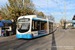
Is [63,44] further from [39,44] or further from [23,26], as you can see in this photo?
[23,26]

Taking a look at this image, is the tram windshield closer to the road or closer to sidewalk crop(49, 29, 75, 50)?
the road

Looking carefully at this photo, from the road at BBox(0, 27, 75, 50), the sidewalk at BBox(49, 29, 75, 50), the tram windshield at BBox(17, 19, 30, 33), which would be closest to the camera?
the sidewalk at BBox(49, 29, 75, 50)

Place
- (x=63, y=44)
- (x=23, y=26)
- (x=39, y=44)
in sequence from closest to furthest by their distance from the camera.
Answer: (x=63, y=44), (x=39, y=44), (x=23, y=26)

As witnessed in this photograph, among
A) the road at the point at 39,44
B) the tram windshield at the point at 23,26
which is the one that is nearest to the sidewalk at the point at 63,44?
the road at the point at 39,44

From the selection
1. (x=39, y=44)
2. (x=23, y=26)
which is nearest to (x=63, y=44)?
(x=39, y=44)

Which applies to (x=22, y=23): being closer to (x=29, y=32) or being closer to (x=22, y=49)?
(x=29, y=32)

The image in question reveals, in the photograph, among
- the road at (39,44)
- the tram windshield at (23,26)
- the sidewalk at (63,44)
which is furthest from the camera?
the tram windshield at (23,26)

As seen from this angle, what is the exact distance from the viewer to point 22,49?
646 centimetres

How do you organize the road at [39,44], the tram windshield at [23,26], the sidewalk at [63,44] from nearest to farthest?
the sidewalk at [63,44] → the road at [39,44] → the tram windshield at [23,26]

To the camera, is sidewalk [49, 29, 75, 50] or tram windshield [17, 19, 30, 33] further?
tram windshield [17, 19, 30, 33]

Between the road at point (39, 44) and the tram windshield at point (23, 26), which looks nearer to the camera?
the road at point (39, 44)

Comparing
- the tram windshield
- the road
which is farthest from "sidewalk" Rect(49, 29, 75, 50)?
the tram windshield

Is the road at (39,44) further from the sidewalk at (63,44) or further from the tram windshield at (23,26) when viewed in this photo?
the tram windshield at (23,26)

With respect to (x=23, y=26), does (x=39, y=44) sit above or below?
below
